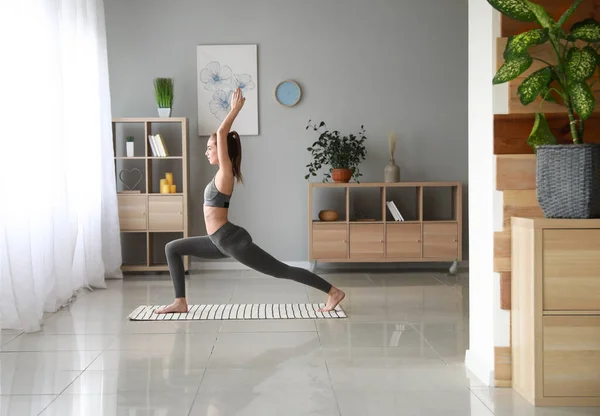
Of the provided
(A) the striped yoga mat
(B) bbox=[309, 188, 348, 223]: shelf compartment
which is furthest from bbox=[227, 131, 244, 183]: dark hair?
(B) bbox=[309, 188, 348, 223]: shelf compartment

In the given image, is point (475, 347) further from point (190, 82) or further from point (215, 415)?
point (190, 82)

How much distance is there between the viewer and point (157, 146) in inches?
269

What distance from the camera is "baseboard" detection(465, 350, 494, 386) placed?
3.03m

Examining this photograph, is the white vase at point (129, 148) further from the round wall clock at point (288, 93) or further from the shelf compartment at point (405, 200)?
the shelf compartment at point (405, 200)

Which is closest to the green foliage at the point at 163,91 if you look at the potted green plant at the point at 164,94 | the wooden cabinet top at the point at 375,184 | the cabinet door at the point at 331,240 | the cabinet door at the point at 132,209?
the potted green plant at the point at 164,94

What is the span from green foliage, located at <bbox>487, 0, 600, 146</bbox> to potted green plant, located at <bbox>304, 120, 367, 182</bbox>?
13.3ft

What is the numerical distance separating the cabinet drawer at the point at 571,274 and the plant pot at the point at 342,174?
4.18 m

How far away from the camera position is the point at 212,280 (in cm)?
651

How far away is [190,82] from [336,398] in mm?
4944

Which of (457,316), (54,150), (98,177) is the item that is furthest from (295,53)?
(457,316)

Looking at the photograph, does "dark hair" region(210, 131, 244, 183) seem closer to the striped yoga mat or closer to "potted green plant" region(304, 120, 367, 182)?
the striped yoga mat

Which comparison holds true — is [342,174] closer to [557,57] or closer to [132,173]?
[132,173]

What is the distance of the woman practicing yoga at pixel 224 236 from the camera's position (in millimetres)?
4559

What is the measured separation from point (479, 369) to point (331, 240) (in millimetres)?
3634
